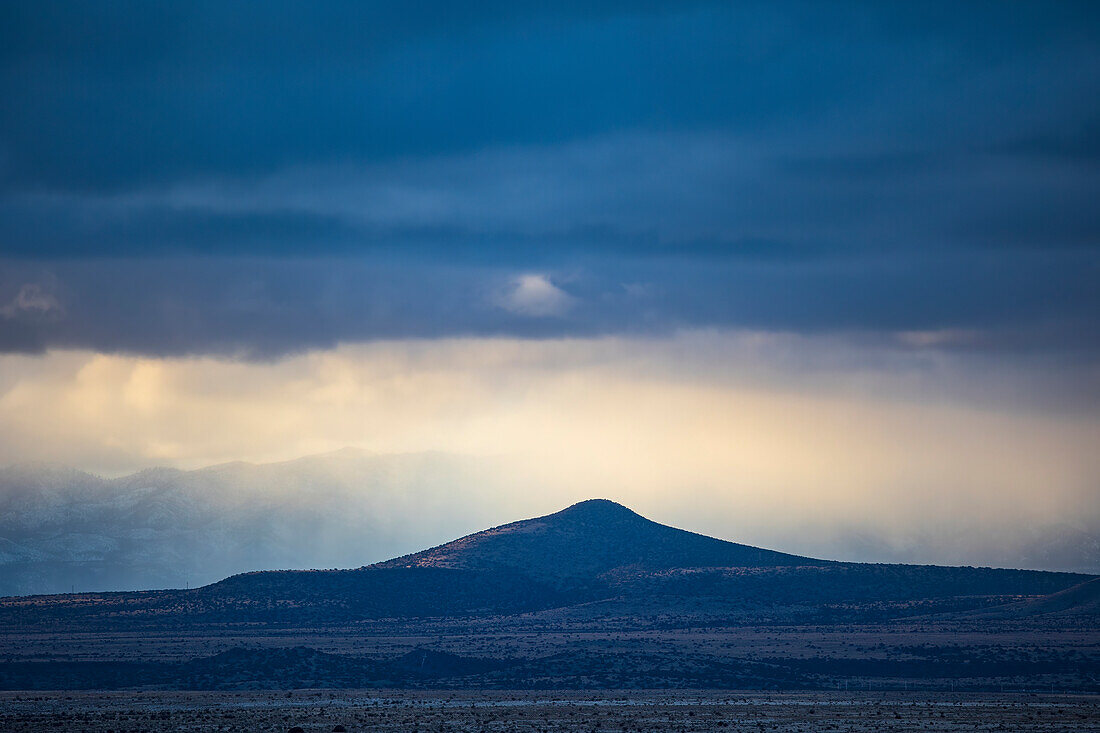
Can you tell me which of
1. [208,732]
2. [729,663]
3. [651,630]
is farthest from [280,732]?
[651,630]

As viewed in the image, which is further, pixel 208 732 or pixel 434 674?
pixel 434 674

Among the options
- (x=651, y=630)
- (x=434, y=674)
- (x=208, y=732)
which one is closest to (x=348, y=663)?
(x=434, y=674)

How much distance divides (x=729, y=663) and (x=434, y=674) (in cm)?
3381

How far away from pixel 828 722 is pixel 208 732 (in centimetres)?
4490

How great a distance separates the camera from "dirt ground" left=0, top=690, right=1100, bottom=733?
331ft

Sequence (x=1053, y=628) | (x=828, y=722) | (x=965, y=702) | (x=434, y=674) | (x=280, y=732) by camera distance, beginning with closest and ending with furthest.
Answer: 1. (x=280, y=732)
2. (x=828, y=722)
3. (x=965, y=702)
4. (x=434, y=674)
5. (x=1053, y=628)

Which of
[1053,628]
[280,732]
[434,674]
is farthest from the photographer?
[1053,628]

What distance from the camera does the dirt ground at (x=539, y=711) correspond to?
331ft

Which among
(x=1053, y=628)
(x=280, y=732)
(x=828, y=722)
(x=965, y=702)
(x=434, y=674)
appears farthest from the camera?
(x=1053, y=628)

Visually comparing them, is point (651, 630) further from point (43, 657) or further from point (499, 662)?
point (43, 657)

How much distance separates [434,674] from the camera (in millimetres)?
160250

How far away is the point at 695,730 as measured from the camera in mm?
98125

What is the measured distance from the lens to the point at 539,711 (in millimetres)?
114312

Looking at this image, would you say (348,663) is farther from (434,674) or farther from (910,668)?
(910,668)
